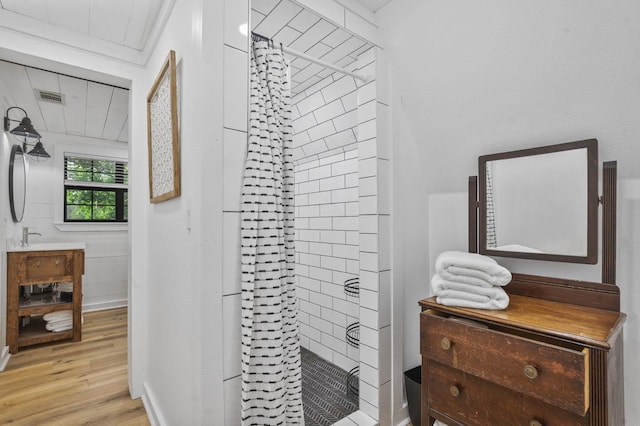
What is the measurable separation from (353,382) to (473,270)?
57.8 inches

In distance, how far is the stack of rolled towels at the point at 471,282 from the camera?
42.8 inches

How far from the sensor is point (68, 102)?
2828 mm

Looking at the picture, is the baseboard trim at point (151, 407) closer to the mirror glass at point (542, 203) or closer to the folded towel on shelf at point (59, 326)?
the folded towel on shelf at point (59, 326)

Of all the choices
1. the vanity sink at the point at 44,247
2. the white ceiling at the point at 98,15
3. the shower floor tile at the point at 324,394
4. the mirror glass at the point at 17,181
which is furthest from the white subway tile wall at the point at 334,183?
the mirror glass at the point at 17,181

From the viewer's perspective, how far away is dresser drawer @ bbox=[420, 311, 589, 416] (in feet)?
2.68

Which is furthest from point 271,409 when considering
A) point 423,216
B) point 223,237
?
point 423,216

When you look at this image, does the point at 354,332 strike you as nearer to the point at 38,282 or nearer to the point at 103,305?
the point at 38,282

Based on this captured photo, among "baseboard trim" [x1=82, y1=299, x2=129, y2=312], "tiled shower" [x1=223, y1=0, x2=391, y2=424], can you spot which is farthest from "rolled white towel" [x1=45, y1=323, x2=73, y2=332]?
"tiled shower" [x1=223, y1=0, x2=391, y2=424]

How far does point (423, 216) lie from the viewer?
63.8 inches

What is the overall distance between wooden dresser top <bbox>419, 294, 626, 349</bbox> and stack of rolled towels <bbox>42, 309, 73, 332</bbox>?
354 cm

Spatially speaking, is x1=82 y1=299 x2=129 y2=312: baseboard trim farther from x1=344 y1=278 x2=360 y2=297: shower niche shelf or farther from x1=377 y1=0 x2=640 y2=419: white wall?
x1=377 y1=0 x2=640 y2=419: white wall

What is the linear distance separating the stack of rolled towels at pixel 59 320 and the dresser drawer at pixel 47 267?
1.27 feet

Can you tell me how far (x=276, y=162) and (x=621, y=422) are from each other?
1.44m

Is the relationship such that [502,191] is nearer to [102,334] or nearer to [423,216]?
[423,216]
